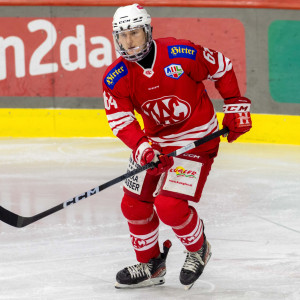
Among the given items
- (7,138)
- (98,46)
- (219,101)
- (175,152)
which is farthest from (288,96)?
Answer: (175,152)

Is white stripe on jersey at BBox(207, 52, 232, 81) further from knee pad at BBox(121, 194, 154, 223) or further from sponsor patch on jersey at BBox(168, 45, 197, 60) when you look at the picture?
knee pad at BBox(121, 194, 154, 223)

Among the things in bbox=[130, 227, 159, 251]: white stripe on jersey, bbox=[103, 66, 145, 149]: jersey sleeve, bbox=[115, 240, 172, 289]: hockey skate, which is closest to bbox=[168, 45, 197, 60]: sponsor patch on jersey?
bbox=[103, 66, 145, 149]: jersey sleeve

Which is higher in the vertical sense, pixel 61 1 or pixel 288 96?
pixel 61 1

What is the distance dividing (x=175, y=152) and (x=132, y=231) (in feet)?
1.32

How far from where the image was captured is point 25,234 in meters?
4.62

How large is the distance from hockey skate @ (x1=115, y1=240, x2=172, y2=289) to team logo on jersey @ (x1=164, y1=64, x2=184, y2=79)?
0.82 metres

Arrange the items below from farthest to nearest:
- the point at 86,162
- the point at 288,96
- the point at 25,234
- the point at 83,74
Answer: the point at 83,74
the point at 288,96
the point at 86,162
the point at 25,234

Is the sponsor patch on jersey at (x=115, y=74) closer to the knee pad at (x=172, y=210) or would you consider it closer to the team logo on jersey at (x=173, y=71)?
the team logo on jersey at (x=173, y=71)

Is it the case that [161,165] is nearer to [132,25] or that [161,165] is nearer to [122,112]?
[122,112]

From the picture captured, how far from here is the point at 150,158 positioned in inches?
139

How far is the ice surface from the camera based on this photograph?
3.77 meters

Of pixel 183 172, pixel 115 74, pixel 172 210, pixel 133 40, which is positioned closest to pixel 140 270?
pixel 172 210

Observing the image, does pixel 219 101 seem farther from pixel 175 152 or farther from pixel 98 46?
pixel 175 152

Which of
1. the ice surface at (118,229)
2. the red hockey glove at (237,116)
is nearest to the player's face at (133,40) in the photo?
the red hockey glove at (237,116)
